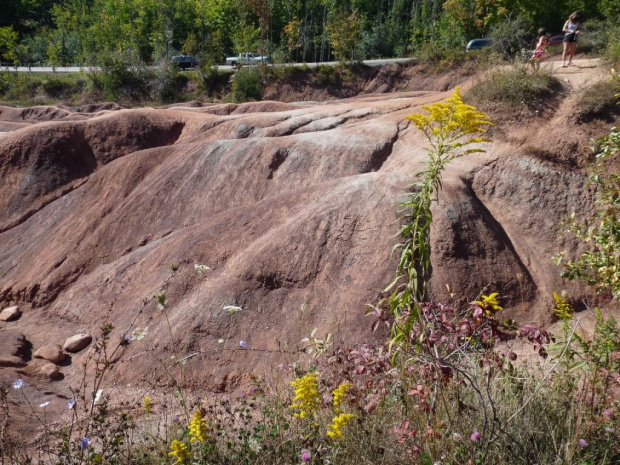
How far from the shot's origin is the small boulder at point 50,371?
8.89 metres

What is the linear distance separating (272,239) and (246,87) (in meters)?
31.4

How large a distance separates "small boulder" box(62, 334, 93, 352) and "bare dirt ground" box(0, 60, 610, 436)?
18cm

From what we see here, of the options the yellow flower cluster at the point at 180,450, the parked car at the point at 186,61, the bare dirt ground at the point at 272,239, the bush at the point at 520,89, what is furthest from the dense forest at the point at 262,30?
the yellow flower cluster at the point at 180,450

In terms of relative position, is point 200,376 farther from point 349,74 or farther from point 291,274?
point 349,74

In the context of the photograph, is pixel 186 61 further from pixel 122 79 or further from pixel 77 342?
pixel 77 342

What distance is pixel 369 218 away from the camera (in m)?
8.80

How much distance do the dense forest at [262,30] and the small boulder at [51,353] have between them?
35520mm

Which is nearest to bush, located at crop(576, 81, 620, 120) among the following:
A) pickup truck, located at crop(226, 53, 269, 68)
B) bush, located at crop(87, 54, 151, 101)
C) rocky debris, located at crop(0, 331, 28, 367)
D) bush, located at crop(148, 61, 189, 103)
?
rocky debris, located at crop(0, 331, 28, 367)

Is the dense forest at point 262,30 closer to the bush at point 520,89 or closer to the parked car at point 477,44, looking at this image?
the parked car at point 477,44

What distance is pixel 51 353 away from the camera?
945 centimetres

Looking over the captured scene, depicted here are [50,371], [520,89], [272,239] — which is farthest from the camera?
[520,89]

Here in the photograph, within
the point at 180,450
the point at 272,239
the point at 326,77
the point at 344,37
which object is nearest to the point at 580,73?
the point at 272,239

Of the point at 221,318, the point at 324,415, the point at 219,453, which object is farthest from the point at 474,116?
the point at 221,318

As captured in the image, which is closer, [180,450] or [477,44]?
[180,450]
